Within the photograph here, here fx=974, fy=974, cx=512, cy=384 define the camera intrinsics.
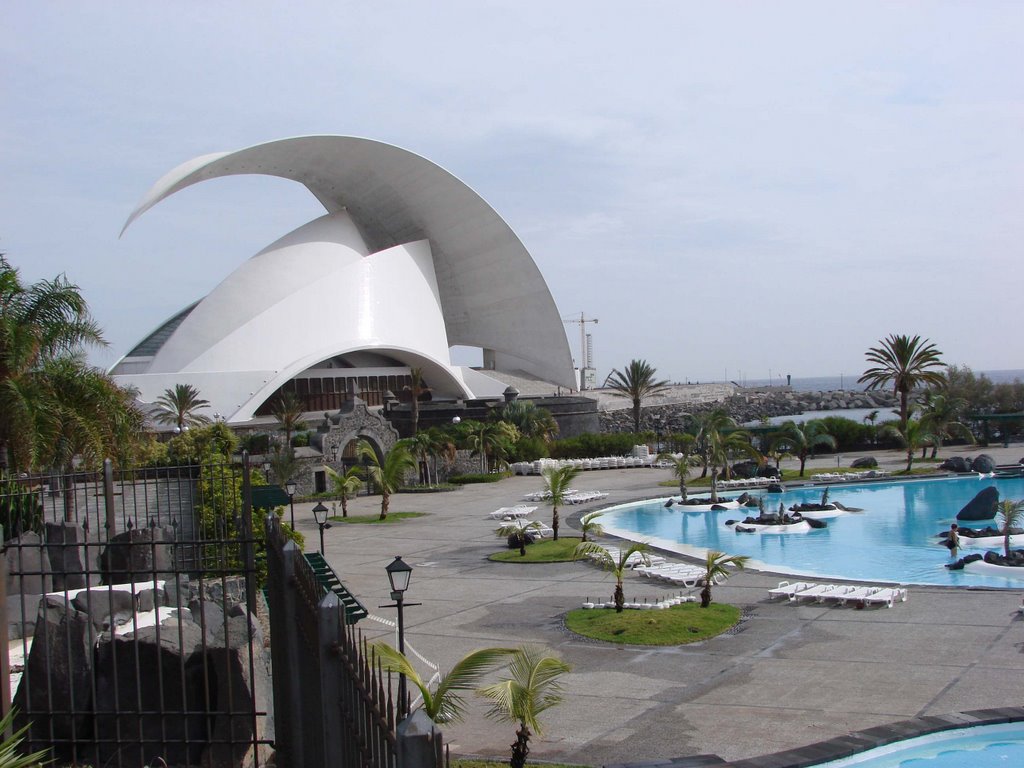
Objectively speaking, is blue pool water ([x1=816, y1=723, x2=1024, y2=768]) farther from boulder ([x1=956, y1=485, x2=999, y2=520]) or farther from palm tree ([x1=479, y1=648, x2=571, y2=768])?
boulder ([x1=956, y1=485, x2=999, y2=520])

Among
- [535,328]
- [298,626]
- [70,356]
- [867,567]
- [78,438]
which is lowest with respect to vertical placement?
[867,567]

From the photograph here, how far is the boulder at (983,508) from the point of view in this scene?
68.5 ft

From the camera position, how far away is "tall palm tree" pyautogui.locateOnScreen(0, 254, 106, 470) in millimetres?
12070

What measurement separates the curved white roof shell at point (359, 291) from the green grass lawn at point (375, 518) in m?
14.4

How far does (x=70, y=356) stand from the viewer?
44.8 ft

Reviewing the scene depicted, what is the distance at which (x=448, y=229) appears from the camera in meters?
51.2

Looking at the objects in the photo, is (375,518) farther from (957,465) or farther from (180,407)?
(957,465)

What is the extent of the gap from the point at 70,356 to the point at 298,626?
34.9ft

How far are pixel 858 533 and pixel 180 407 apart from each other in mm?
24008

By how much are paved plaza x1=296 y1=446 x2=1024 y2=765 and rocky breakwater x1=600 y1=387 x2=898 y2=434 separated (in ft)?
97.7

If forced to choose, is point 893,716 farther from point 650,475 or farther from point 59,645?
point 650,475

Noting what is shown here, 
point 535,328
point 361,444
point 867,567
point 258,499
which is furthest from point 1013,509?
point 535,328

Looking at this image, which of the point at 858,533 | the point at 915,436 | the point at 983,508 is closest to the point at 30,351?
the point at 858,533

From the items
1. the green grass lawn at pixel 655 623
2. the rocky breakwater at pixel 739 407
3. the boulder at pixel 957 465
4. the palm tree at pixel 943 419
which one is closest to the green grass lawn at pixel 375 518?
the green grass lawn at pixel 655 623
